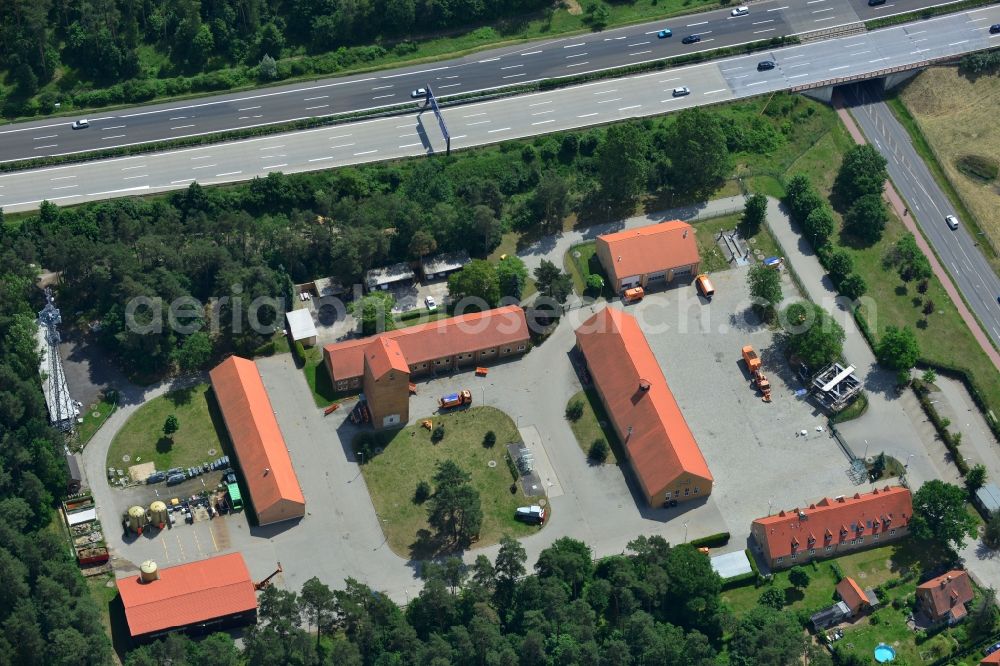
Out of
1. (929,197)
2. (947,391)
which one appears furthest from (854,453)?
(929,197)

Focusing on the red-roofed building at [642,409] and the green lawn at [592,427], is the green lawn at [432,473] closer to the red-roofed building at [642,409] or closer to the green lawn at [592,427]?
the green lawn at [592,427]

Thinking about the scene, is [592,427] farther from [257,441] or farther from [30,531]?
[30,531]

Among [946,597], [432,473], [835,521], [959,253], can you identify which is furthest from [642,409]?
[959,253]

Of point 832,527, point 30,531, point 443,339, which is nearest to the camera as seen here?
point 30,531

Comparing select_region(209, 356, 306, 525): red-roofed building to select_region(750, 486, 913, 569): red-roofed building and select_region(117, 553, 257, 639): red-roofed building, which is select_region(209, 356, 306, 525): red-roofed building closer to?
select_region(117, 553, 257, 639): red-roofed building

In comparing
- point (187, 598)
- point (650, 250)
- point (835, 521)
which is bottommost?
point (835, 521)

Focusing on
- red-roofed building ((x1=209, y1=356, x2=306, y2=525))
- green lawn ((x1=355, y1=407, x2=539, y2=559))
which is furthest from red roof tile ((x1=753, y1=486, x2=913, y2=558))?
red-roofed building ((x1=209, y1=356, x2=306, y2=525))
